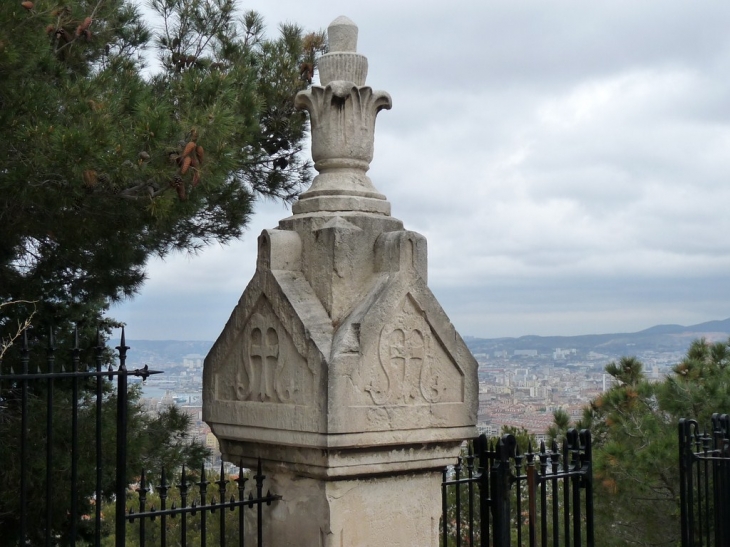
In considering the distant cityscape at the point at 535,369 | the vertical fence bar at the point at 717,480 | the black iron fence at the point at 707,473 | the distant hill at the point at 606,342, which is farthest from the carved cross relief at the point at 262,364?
the distant hill at the point at 606,342

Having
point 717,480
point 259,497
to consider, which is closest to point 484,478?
point 259,497

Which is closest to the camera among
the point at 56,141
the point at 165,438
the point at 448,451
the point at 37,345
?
the point at 448,451

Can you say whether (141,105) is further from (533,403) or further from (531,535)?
(533,403)

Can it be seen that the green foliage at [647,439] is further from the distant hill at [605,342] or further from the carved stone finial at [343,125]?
the distant hill at [605,342]

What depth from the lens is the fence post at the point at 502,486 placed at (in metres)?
4.04

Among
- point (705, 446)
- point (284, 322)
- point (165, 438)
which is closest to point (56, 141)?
point (284, 322)

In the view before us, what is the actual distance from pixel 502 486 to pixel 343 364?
114cm

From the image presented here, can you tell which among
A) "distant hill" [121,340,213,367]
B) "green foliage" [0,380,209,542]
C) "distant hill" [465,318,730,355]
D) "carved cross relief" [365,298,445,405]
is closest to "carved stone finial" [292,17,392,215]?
"carved cross relief" [365,298,445,405]

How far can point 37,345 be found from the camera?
6.55 m

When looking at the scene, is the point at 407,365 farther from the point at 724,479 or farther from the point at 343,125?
the point at 724,479

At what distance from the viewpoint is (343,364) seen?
3.46 meters

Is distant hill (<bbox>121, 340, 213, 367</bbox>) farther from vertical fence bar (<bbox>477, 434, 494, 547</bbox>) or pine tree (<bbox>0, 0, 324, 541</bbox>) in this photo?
vertical fence bar (<bbox>477, 434, 494, 547</bbox>)

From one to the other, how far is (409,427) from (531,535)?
0.90 metres

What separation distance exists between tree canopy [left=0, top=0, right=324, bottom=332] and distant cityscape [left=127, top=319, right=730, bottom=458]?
1202 mm
